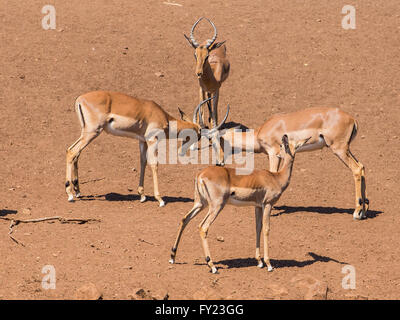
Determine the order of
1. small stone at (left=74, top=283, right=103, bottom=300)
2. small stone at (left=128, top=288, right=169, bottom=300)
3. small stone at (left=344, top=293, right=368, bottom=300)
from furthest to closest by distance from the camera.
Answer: small stone at (left=344, top=293, right=368, bottom=300) → small stone at (left=128, top=288, right=169, bottom=300) → small stone at (left=74, top=283, right=103, bottom=300)

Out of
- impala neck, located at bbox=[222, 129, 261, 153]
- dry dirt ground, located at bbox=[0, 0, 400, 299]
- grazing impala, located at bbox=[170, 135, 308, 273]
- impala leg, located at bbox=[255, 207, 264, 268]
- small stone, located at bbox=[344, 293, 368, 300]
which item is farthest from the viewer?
impala neck, located at bbox=[222, 129, 261, 153]

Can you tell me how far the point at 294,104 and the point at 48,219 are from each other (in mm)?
8015

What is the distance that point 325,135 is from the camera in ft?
45.1

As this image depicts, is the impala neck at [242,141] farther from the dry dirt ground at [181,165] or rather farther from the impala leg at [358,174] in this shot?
the impala leg at [358,174]

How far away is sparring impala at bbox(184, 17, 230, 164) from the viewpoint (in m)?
16.7

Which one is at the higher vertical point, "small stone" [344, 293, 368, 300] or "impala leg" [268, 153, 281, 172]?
"impala leg" [268, 153, 281, 172]

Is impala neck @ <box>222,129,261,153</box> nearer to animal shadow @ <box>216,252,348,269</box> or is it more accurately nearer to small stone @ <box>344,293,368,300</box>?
animal shadow @ <box>216,252,348,269</box>

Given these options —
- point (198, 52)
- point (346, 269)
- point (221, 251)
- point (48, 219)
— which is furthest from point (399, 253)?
point (198, 52)

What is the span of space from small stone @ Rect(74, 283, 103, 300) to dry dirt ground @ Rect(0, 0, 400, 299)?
0.24 m

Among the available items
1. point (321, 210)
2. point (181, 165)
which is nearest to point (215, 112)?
point (181, 165)

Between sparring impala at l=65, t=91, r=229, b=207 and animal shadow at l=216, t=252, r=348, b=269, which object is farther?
sparring impala at l=65, t=91, r=229, b=207

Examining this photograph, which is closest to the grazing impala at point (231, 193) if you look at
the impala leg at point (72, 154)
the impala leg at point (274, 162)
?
the impala leg at point (274, 162)

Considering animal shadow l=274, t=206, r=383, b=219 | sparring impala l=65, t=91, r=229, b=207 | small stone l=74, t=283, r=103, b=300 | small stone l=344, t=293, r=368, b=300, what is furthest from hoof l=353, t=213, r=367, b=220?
small stone l=74, t=283, r=103, b=300

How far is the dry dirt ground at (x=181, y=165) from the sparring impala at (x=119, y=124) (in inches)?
23.5
